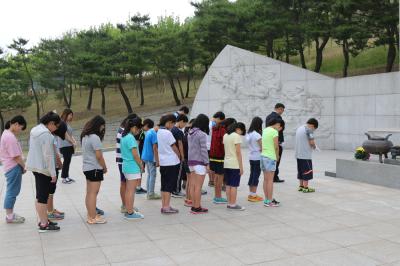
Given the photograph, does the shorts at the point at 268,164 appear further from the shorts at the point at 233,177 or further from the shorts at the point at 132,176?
the shorts at the point at 132,176

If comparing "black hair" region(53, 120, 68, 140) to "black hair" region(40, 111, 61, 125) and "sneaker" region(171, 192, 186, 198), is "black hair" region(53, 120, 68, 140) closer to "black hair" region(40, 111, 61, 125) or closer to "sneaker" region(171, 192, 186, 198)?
"black hair" region(40, 111, 61, 125)

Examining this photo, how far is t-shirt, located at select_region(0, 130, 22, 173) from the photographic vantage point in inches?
214

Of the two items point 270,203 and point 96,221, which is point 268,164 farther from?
point 96,221

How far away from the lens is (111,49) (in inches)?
1159

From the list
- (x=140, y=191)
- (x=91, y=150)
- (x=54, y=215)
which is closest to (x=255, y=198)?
(x=140, y=191)

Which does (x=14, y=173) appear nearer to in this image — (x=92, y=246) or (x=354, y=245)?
(x=92, y=246)

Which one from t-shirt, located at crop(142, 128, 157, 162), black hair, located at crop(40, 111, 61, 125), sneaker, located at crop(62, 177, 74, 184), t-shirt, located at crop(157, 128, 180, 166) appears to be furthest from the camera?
sneaker, located at crop(62, 177, 74, 184)

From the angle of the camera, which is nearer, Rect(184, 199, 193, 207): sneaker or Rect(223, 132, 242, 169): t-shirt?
Rect(223, 132, 242, 169): t-shirt

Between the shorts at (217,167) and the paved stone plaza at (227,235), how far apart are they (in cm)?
53

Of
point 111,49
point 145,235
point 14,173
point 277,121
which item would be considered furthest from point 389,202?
point 111,49

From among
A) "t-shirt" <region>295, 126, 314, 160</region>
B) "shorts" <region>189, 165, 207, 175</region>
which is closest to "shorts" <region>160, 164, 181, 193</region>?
"shorts" <region>189, 165, 207, 175</region>

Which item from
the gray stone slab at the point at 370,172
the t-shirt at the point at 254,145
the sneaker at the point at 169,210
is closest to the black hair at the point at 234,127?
the t-shirt at the point at 254,145

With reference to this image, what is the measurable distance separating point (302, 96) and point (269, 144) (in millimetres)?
7705

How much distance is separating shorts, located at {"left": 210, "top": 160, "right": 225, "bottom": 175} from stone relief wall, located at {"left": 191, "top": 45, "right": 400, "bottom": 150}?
7476mm
